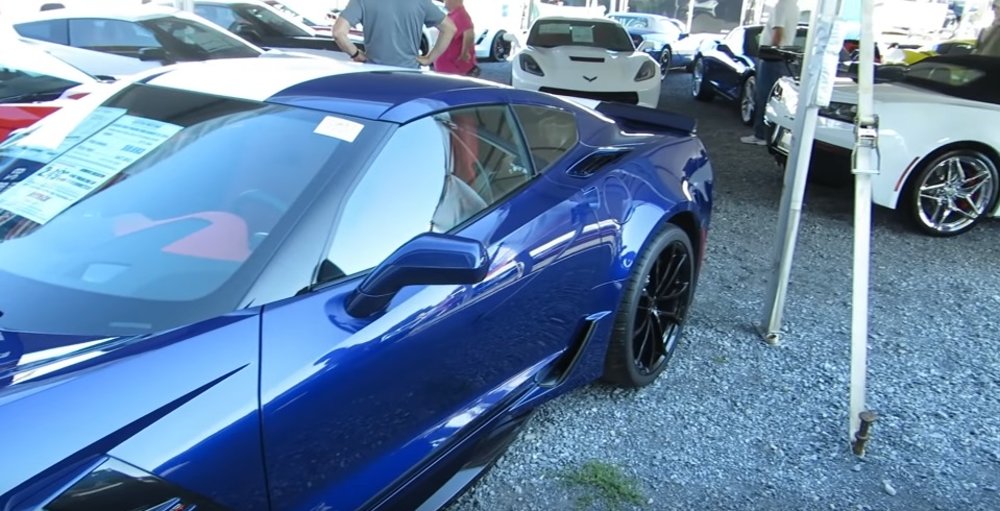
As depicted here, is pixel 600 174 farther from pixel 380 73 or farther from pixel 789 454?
pixel 789 454

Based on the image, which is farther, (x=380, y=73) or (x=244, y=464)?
(x=380, y=73)

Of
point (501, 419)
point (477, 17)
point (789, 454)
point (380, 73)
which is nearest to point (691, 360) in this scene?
point (789, 454)

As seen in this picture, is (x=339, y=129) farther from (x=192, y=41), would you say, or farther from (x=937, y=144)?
(x=192, y=41)

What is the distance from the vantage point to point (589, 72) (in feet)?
27.1

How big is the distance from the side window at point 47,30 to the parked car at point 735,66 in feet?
23.4

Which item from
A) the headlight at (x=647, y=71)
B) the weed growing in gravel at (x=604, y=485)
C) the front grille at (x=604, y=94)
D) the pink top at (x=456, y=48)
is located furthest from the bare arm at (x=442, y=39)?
the weed growing in gravel at (x=604, y=485)

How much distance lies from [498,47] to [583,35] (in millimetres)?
7546

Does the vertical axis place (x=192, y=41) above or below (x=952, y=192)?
above

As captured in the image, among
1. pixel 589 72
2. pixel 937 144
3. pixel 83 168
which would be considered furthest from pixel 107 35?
pixel 937 144

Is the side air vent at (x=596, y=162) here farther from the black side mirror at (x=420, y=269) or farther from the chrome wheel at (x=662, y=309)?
the black side mirror at (x=420, y=269)

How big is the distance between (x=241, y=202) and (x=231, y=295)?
14.1 inches

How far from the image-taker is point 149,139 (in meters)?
2.15

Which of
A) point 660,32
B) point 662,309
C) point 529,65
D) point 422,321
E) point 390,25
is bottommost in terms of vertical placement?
point 662,309

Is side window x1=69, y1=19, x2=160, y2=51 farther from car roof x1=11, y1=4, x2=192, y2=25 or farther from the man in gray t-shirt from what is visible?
the man in gray t-shirt
